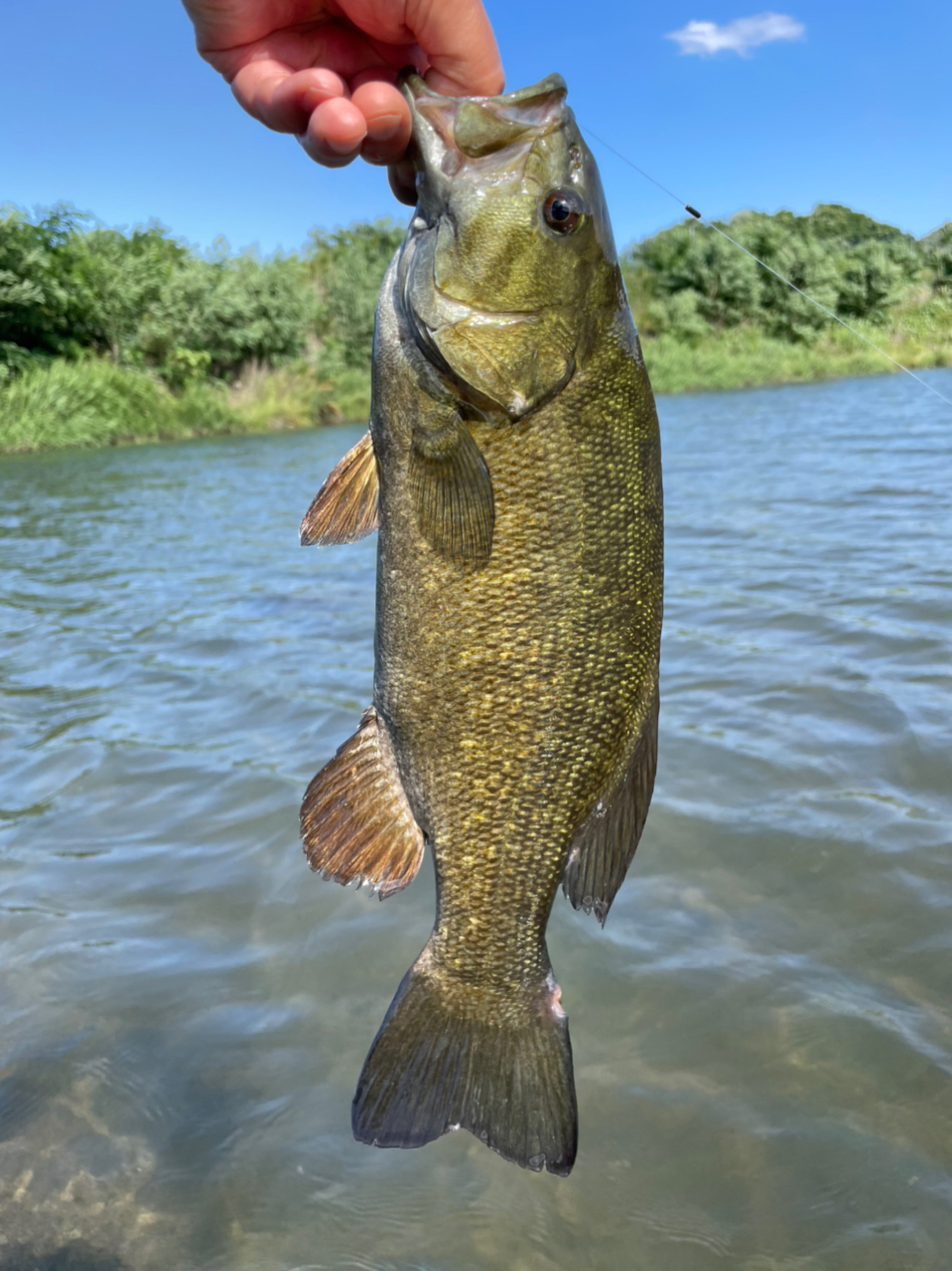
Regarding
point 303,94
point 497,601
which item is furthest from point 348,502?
point 303,94

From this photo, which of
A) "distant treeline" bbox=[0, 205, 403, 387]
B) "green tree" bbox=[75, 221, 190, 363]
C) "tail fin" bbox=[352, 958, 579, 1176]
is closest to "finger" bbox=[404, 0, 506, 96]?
"tail fin" bbox=[352, 958, 579, 1176]

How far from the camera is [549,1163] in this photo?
2145 millimetres

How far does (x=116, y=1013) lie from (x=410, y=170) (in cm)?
315

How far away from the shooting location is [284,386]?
43.8m

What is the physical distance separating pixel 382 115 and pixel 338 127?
0.12 metres

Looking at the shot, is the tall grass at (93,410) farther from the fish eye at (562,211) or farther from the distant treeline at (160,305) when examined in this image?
the fish eye at (562,211)

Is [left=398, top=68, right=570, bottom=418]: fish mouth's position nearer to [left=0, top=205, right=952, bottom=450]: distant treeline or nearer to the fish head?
the fish head

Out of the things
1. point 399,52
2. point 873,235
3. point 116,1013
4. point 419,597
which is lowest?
point 116,1013

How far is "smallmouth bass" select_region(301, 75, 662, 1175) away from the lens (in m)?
2.05

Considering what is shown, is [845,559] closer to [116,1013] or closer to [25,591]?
[116,1013]

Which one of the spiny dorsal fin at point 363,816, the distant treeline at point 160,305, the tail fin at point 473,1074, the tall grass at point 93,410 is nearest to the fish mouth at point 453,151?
the spiny dorsal fin at point 363,816

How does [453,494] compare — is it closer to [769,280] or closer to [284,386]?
[284,386]

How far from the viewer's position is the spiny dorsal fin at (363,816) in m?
2.29

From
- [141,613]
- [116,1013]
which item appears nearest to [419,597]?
[116,1013]
